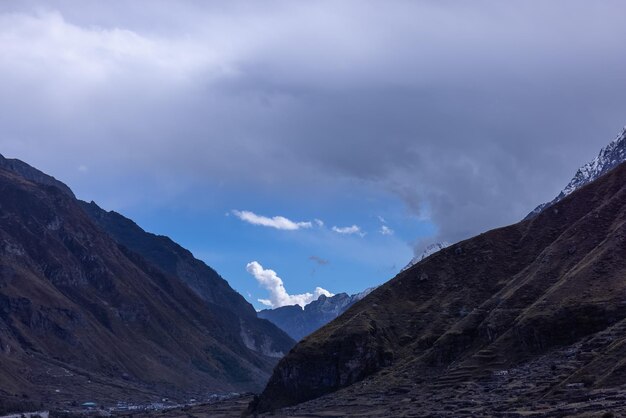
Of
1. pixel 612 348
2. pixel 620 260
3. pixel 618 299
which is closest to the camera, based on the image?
pixel 612 348

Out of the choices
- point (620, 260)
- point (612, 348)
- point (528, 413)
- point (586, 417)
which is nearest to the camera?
point (586, 417)

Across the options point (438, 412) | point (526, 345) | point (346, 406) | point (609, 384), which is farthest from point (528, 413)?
point (346, 406)

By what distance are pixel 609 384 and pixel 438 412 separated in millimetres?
34165

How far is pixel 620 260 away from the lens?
185125mm

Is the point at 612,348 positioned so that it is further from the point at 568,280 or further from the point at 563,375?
the point at 568,280

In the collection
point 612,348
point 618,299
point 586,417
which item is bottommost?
point 586,417

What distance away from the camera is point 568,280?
187375 millimetres

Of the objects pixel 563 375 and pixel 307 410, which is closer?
pixel 563 375

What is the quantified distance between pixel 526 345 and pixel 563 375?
2890cm

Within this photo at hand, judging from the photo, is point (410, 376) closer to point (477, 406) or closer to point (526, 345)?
point (526, 345)

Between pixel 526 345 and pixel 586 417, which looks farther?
pixel 526 345

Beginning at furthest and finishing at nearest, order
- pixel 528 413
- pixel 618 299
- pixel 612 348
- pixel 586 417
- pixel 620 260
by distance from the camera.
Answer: pixel 620 260
pixel 618 299
pixel 612 348
pixel 528 413
pixel 586 417

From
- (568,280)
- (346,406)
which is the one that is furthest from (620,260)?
(346,406)

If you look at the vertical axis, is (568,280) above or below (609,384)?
above
